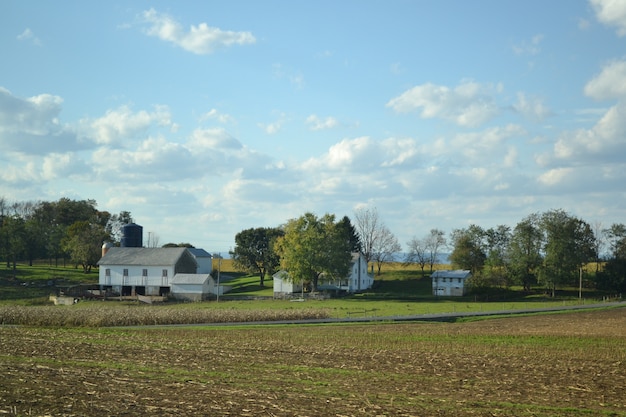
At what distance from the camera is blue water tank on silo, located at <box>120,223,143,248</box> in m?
122

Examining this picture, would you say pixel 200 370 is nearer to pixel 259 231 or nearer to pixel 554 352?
pixel 554 352

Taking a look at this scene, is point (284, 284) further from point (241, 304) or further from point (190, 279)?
point (241, 304)

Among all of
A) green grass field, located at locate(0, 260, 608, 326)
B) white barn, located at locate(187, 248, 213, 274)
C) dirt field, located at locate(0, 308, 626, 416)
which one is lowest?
green grass field, located at locate(0, 260, 608, 326)

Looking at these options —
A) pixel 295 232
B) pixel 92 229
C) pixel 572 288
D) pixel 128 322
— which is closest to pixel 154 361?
pixel 128 322

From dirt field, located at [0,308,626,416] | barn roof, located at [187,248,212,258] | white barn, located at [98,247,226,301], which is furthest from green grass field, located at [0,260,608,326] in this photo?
dirt field, located at [0,308,626,416]

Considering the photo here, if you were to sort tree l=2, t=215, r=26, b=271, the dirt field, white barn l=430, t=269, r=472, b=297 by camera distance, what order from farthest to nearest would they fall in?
tree l=2, t=215, r=26, b=271 < white barn l=430, t=269, r=472, b=297 < the dirt field

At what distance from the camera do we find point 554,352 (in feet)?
106

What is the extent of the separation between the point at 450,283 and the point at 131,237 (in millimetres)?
61238

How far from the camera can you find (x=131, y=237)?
122438mm

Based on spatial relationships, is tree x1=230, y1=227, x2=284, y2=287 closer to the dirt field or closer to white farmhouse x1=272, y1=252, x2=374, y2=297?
white farmhouse x1=272, y1=252, x2=374, y2=297

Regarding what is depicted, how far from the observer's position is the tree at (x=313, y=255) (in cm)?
10019

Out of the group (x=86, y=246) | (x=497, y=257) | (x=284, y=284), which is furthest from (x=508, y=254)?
(x=86, y=246)

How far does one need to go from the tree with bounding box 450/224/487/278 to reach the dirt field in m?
80.0

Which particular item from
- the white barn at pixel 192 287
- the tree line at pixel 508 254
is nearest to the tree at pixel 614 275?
the tree line at pixel 508 254
